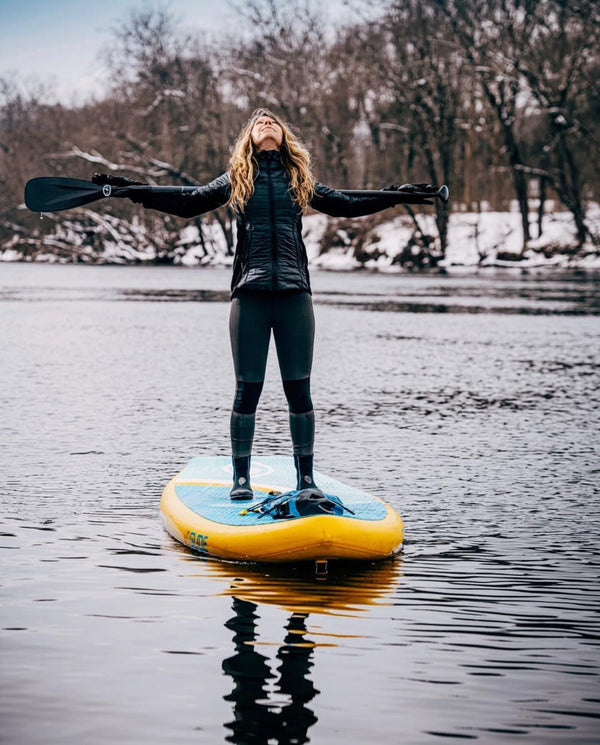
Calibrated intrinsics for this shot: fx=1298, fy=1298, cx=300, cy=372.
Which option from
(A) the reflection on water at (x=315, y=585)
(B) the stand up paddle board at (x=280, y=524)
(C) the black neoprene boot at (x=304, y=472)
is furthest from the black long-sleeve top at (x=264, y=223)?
(A) the reflection on water at (x=315, y=585)

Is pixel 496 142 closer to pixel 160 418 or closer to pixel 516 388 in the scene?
pixel 516 388

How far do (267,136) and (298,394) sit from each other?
134cm

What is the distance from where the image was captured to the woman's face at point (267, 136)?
667 cm

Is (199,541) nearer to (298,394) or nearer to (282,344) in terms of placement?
(298,394)

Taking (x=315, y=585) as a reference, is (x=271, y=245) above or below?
above

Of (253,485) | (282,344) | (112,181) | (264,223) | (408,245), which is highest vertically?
(408,245)

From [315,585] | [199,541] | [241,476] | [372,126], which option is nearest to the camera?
[315,585]

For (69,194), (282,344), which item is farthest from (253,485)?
(69,194)

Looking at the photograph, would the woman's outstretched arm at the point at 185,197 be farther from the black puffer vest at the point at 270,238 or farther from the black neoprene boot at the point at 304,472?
the black neoprene boot at the point at 304,472

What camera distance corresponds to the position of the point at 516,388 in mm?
14812

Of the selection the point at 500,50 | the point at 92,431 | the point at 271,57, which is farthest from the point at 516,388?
the point at 271,57

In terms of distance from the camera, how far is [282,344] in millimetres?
6758

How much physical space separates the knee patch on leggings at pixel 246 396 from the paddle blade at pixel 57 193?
4.24ft

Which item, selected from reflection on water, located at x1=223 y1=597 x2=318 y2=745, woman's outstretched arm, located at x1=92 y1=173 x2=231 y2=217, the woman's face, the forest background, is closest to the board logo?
reflection on water, located at x1=223 y1=597 x2=318 y2=745
